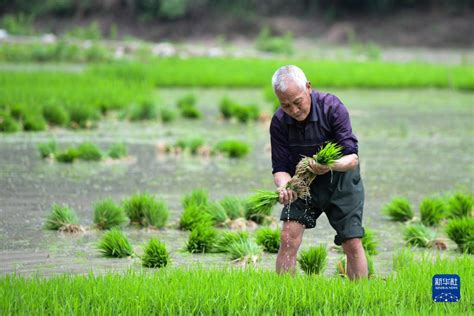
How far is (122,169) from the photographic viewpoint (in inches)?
459

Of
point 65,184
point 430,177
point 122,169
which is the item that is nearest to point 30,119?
point 122,169

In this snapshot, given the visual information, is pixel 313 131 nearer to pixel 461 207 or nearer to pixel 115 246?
pixel 115 246

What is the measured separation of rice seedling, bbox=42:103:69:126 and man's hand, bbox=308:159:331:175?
10.1m

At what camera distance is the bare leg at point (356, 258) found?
6.04 metres

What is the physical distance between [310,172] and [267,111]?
1262 centimetres

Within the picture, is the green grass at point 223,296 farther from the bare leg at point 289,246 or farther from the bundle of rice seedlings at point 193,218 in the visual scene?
the bundle of rice seedlings at point 193,218

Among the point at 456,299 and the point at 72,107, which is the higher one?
the point at 72,107

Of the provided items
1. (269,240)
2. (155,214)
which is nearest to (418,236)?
(269,240)

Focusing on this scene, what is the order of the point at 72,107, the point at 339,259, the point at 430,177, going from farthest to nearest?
the point at 72,107
the point at 430,177
the point at 339,259

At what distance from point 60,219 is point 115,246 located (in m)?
1.10

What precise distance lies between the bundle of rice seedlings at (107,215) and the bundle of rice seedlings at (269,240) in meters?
1.26

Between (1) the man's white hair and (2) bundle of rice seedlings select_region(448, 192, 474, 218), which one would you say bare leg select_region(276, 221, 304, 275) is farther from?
(2) bundle of rice seedlings select_region(448, 192, 474, 218)

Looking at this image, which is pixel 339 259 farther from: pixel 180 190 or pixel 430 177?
pixel 430 177

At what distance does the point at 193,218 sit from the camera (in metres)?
8.12
